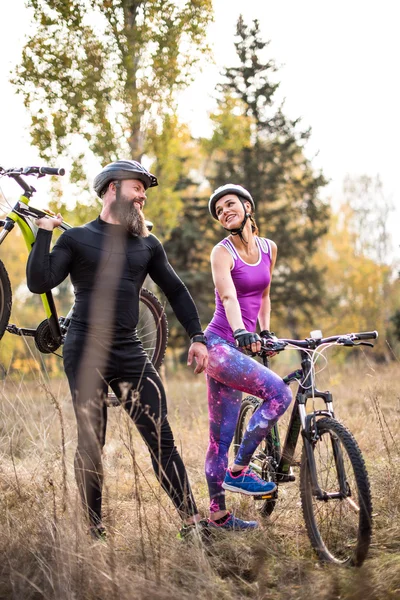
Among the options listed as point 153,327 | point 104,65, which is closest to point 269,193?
point 104,65

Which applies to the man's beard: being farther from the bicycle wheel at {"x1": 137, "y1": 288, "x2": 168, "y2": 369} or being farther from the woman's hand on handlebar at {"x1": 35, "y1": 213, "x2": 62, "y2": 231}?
the bicycle wheel at {"x1": 137, "y1": 288, "x2": 168, "y2": 369}

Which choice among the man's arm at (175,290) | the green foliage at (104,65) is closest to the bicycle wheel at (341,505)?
the man's arm at (175,290)

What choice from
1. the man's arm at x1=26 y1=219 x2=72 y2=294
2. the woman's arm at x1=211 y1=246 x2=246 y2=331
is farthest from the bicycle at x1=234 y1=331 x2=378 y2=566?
the man's arm at x1=26 y1=219 x2=72 y2=294

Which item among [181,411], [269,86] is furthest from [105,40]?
[269,86]

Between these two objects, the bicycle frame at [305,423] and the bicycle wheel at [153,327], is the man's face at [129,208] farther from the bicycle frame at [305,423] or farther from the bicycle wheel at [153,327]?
the bicycle wheel at [153,327]

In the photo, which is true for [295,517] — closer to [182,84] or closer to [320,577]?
[320,577]

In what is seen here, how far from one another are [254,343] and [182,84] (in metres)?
7.11

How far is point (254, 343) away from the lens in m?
3.62

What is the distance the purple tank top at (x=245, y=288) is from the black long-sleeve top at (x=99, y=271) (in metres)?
0.52

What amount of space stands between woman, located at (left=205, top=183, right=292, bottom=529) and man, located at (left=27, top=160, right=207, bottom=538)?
0.22m

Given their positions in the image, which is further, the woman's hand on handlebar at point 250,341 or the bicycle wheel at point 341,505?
the woman's hand on handlebar at point 250,341

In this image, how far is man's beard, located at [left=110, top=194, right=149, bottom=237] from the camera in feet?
12.7

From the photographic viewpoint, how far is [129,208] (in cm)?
389

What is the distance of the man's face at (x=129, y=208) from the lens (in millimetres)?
3867
